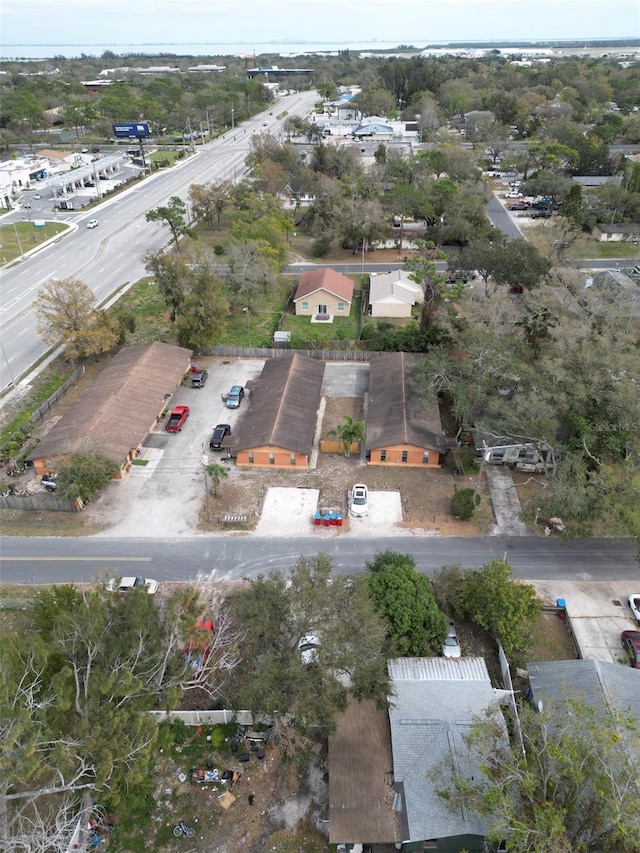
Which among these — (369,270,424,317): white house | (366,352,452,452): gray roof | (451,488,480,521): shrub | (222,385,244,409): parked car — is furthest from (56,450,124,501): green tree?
(369,270,424,317): white house

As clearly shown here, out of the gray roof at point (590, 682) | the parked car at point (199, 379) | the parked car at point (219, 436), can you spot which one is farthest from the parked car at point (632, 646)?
the parked car at point (199, 379)

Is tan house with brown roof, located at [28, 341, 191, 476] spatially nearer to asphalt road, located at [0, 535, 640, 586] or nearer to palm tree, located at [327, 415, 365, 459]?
asphalt road, located at [0, 535, 640, 586]

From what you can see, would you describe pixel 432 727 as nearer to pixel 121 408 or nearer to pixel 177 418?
pixel 177 418

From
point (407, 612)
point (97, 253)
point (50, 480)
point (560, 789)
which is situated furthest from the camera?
point (97, 253)

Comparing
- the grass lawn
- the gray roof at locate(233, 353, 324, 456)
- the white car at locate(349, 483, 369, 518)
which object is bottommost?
the white car at locate(349, 483, 369, 518)

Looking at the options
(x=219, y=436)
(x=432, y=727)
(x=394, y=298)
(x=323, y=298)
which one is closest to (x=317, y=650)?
(x=432, y=727)

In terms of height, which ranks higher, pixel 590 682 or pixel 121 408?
pixel 121 408

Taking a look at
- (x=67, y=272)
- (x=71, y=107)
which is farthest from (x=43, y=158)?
(x=67, y=272)
